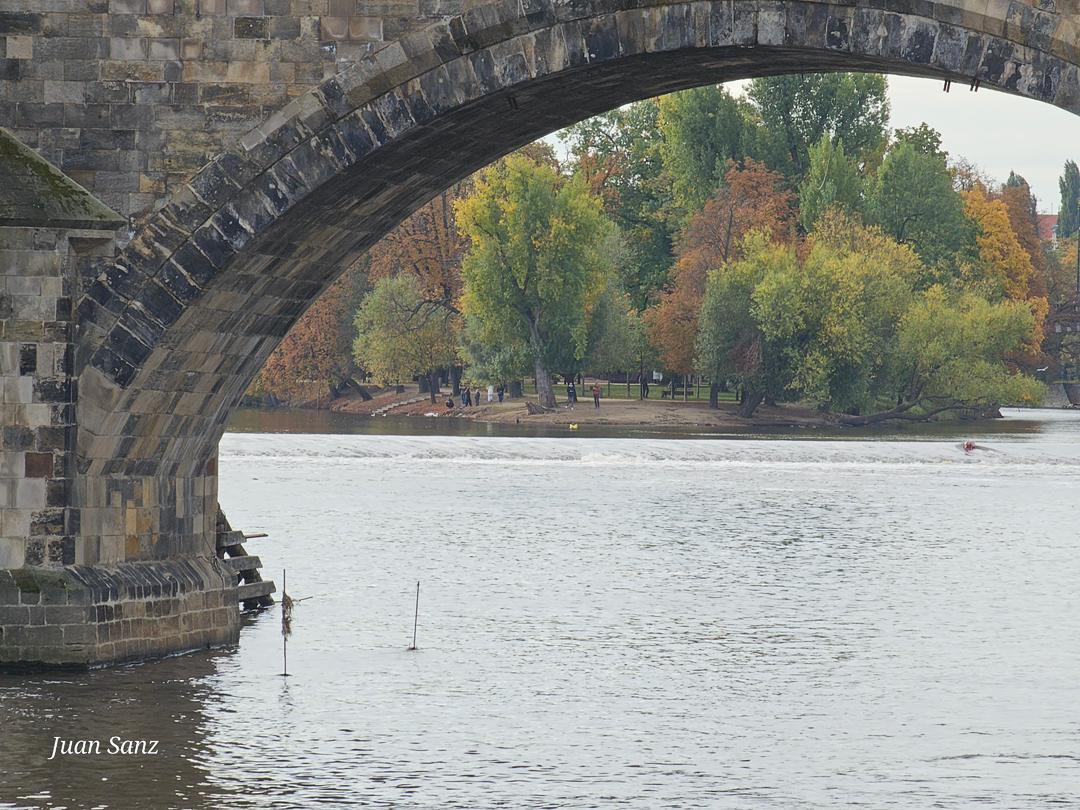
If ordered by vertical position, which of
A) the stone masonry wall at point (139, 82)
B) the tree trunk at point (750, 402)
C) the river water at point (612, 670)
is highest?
the stone masonry wall at point (139, 82)

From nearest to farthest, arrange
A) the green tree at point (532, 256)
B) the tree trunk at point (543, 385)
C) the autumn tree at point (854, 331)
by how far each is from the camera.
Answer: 1. the green tree at point (532, 256)
2. the autumn tree at point (854, 331)
3. the tree trunk at point (543, 385)

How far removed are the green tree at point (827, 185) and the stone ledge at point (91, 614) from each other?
6449 cm

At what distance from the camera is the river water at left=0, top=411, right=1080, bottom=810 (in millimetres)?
15547

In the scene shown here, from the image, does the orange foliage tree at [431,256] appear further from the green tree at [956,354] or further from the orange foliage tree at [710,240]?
the green tree at [956,354]

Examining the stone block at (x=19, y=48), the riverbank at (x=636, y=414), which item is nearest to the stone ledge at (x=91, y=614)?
the stone block at (x=19, y=48)

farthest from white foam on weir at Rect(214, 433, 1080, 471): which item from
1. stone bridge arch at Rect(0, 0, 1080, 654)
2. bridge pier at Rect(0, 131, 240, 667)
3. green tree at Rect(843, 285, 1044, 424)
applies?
bridge pier at Rect(0, 131, 240, 667)

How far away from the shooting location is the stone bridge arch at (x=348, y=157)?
1507 centimetres

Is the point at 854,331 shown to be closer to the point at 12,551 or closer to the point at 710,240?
the point at 710,240

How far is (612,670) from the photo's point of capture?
70.1ft

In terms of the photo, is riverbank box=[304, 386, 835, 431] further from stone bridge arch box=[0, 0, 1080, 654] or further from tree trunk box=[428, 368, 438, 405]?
stone bridge arch box=[0, 0, 1080, 654]

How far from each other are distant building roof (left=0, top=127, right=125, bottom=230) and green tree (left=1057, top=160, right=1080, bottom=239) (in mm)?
147206

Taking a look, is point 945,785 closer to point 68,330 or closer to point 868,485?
point 68,330

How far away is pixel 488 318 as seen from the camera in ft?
253

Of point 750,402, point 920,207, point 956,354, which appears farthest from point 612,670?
point 920,207
